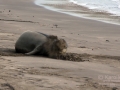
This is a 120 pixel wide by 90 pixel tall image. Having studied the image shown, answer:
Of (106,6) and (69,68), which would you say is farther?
(106,6)

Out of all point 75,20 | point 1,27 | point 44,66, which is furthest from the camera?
point 75,20

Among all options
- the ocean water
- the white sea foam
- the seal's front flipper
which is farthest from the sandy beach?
the white sea foam

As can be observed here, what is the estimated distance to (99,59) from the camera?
7902 millimetres

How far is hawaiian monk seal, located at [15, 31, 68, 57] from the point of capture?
7.95 m

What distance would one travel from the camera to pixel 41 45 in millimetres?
8062

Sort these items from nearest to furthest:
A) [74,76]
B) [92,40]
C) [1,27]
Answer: [74,76]
[92,40]
[1,27]

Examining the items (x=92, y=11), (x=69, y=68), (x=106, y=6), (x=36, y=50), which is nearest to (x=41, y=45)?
(x=36, y=50)

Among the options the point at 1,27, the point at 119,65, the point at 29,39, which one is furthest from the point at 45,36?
the point at 1,27

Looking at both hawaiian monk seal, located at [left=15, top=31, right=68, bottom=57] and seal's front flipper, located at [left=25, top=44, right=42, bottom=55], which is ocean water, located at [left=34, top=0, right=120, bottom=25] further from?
seal's front flipper, located at [left=25, top=44, right=42, bottom=55]

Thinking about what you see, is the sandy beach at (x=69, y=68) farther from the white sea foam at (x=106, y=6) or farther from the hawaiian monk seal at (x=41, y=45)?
the white sea foam at (x=106, y=6)

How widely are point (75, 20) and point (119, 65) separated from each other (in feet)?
28.2

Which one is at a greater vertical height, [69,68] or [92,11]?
[92,11]

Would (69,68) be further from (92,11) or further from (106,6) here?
(106,6)

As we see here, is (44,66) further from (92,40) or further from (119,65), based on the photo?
(92,40)
